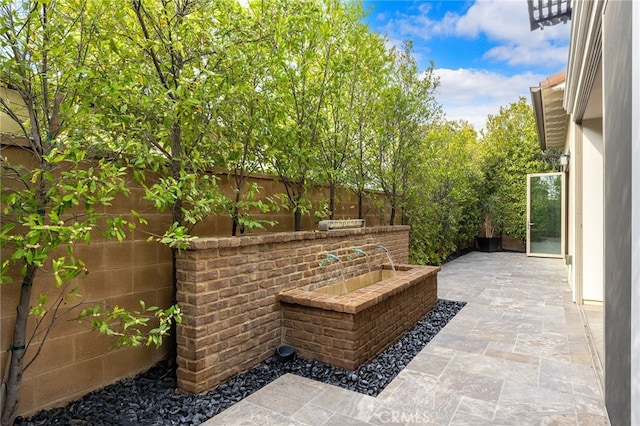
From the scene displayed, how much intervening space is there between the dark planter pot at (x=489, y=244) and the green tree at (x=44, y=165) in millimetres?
11370

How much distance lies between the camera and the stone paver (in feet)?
7.66

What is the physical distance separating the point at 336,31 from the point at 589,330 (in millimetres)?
4387

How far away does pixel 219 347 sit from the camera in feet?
9.11

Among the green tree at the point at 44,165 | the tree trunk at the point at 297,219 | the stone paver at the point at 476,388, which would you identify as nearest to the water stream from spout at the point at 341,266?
the tree trunk at the point at 297,219

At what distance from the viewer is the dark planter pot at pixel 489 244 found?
38.3 feet

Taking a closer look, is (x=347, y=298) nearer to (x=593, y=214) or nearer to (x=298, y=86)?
(x=298, y=86)

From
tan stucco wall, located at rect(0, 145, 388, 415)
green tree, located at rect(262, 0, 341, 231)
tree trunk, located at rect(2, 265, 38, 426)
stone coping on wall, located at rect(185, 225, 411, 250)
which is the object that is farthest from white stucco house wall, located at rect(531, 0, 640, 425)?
tree trunk, located at rect(2, 265, 38, 426)

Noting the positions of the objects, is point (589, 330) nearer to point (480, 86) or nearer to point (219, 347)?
point (219, 347)

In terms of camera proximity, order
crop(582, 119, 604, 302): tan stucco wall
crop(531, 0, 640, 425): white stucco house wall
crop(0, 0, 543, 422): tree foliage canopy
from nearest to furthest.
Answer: crop(531, 0, 640, 425): white stucco house wall → crop(0, 0, 543, 422): tree foliage canopy → crop(582, 119, 604, 302): tan stucco wall

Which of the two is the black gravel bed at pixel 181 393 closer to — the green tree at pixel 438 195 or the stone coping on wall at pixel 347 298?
the stone coping on wall at pixel 347 298

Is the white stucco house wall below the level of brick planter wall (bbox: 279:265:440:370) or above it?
above

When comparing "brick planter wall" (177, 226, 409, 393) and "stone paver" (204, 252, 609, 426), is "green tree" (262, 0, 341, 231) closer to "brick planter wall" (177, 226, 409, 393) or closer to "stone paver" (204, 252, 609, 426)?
"brick planter wall" (177, 226, 409, 393)

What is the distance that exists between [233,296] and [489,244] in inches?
421

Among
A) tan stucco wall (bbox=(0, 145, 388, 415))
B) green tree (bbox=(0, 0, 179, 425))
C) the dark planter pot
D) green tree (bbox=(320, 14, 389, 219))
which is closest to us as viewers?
green tree (bbox=(0, 0, 179, 425))
